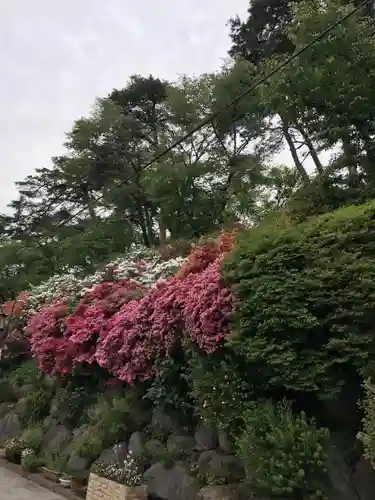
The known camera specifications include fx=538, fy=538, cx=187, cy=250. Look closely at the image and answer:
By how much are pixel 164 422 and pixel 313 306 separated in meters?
2.96

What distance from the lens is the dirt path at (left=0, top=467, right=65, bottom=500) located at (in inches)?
270

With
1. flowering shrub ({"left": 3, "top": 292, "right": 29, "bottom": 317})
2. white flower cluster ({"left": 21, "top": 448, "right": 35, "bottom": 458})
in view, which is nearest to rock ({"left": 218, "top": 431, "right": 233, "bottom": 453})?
white flower cluster ({"left": 21, "top": 448, "right": 35, "bottom": 458})

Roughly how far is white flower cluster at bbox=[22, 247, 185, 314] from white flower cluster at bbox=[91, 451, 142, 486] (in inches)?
128

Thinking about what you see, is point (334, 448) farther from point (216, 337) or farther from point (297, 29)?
point (297, 29)

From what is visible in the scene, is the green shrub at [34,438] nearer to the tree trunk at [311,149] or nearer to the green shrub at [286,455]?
the green shrub at [286,455]

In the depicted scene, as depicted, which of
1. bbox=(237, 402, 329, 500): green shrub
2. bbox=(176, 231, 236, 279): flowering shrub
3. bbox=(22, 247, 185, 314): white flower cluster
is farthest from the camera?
bbox=(22, 247, 185, 314): white flower cluster

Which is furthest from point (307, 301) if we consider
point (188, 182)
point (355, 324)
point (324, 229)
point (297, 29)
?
point (188, 182)

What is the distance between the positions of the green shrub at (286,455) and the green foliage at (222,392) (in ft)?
1.50

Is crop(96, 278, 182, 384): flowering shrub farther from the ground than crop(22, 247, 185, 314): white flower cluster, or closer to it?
closer to it

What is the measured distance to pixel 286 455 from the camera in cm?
432

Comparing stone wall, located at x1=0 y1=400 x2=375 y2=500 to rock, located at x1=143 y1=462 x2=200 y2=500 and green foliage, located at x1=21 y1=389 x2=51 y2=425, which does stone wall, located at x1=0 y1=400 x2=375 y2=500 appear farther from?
green foliage, located at x1=21 y1=389 x2=51 y2=425

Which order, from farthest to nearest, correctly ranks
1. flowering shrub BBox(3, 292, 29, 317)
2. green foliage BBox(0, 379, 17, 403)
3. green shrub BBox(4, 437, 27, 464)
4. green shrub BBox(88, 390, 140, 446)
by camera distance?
flowering shrub BBox(3, 292, 29, 317) → green foliage BBox(0, 379, 17, 403) → green shrub BBox(4, 437, 27, 464) → green shrub BBox(88, 390, 140, 446)

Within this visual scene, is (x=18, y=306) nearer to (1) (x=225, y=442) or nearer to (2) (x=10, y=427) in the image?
(2) (x=10, y=427)

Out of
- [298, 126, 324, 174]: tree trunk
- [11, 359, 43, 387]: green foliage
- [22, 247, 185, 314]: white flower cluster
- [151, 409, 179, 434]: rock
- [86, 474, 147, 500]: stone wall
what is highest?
[298, 126, 324, 174]: tree trunk
